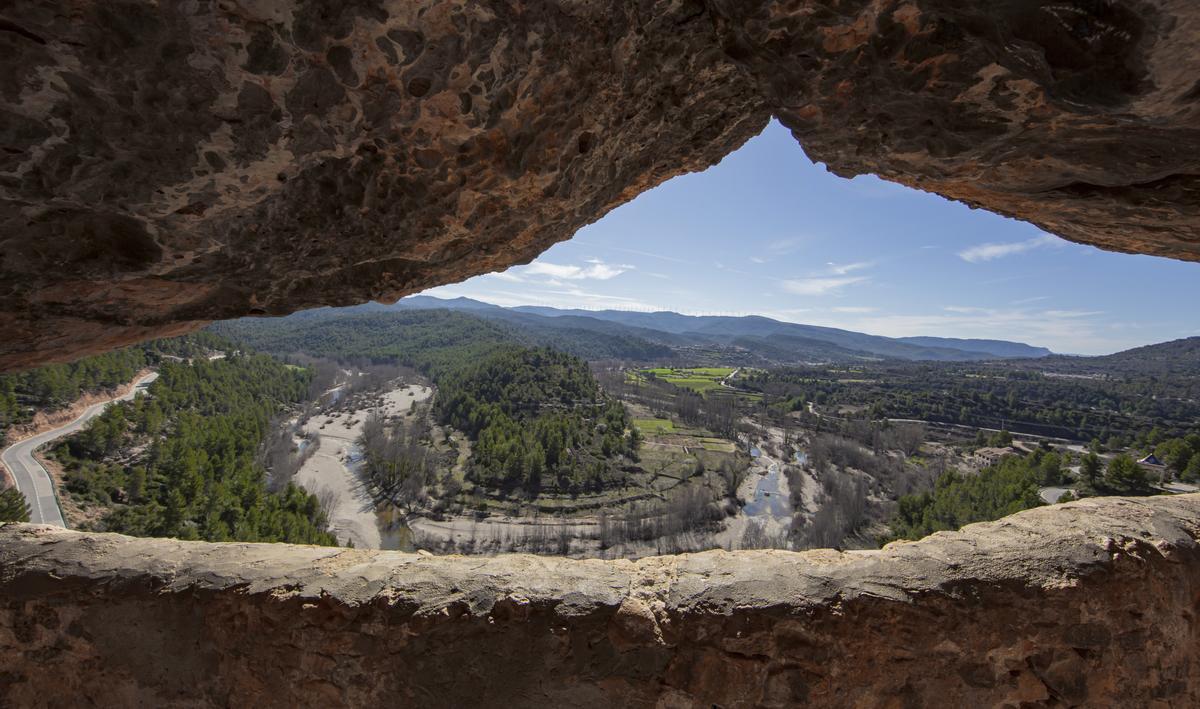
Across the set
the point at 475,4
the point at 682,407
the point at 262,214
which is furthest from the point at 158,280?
the point at 682,407

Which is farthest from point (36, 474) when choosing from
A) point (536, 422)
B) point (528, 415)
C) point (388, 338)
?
point (388, 338)

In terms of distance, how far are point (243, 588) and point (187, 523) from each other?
2806cm

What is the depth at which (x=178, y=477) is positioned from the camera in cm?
2769

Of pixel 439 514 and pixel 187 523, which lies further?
pixel 439 514

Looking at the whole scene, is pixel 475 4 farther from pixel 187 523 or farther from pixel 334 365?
pixel 334 365

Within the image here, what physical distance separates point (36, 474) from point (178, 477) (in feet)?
20.6

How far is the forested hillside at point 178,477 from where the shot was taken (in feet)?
78.9

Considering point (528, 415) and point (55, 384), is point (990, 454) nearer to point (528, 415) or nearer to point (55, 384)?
point (528, 415)

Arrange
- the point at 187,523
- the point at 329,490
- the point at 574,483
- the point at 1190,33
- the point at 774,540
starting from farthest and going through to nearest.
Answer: the point at 574,483, the point at 329,490, the point at 774,540, the point at 187,523, the point at 1190,33

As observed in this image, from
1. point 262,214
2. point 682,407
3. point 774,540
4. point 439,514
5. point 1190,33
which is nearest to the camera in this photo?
point 1190,33

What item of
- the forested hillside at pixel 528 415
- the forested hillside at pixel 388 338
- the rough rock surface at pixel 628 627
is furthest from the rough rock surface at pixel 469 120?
the forested hillside at pixel 388 338

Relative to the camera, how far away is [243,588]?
311 centimetres

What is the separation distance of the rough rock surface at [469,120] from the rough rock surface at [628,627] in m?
2.01

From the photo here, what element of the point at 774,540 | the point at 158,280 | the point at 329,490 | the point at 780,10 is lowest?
the point at 329,490
